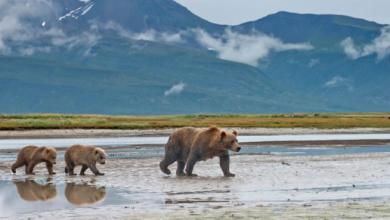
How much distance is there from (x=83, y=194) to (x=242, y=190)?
3.58m

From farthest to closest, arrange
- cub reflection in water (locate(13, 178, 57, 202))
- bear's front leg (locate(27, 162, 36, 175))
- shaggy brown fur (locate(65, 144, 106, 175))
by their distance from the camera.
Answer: bear's front leg (locate(27, 162, 36, 175)) < shaggy brown fur (locate(65, 144, 106, 175)) < cub reflection in water (locate(13, 178, 57, 202))

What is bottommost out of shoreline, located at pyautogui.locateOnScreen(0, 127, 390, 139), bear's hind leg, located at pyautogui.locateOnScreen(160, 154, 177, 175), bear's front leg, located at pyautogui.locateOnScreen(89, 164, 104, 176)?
bear's front leg, located at pyautogui.locateOnScreen(89, 164, 104, 176)

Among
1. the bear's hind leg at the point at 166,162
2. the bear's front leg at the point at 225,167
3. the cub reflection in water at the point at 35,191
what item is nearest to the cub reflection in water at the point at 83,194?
the cub reflection in water at the point at 35,191

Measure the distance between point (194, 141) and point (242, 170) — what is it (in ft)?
7.64

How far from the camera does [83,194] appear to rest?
Result: 1627cm

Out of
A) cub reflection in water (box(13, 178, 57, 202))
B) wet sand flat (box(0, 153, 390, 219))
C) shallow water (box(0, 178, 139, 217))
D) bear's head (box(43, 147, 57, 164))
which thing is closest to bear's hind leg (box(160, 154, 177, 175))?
wet sand flat (box(0, 153, 390, 219))

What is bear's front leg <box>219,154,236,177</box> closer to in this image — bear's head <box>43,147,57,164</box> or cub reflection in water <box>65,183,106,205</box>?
cub reflection in water <box>65,183,106,205</box>

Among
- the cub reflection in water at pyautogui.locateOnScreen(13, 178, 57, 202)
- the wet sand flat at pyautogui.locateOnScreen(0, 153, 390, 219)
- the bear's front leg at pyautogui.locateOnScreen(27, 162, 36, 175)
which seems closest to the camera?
the wet sand flat at pyautogui.locateOnScreen(0, 153, 390, 219)

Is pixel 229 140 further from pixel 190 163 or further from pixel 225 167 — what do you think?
pixel 190 163

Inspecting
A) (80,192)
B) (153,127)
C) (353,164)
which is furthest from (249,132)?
(80,192)

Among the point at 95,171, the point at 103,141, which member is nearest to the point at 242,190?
the point at 95,171

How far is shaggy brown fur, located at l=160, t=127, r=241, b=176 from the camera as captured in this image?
19.3m

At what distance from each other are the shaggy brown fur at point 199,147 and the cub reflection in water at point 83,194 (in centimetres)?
315

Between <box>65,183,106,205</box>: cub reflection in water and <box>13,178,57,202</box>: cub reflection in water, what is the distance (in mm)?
362
